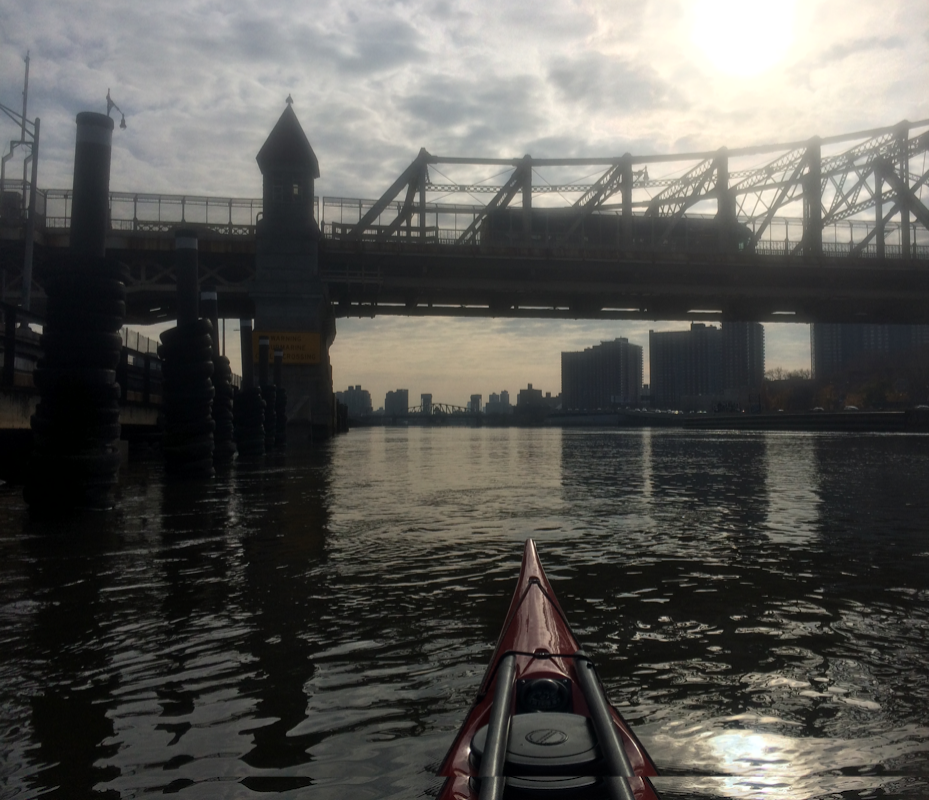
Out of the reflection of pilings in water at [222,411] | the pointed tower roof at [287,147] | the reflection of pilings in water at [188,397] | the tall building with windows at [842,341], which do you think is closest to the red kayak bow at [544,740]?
the reflection of pilings in water at [188,397]

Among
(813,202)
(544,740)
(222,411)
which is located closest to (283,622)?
(544,740)

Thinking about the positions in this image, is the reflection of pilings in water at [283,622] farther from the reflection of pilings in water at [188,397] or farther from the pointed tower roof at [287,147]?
the pointed tower roof at [287,147]

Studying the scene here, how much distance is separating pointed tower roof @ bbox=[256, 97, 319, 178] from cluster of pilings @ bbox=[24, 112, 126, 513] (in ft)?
141

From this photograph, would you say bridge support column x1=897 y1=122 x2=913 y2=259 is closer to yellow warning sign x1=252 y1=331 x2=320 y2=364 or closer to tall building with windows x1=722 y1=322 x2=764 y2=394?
yellow warning sign x1=252 y1=331 x2=320 y2=364

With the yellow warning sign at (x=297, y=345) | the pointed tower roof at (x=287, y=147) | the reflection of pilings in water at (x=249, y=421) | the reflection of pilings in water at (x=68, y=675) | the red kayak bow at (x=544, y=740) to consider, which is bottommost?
the reflection of pilings in water at (x=68, y=675)

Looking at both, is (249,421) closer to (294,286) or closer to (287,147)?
(294,286)

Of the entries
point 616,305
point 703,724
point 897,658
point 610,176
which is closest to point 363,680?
point 703,724

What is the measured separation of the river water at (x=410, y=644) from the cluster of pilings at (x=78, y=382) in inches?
20.7

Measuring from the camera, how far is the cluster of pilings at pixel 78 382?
9.89m

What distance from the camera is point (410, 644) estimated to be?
4.66 metres

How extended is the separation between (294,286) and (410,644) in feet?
148

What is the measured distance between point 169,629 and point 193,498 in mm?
7927

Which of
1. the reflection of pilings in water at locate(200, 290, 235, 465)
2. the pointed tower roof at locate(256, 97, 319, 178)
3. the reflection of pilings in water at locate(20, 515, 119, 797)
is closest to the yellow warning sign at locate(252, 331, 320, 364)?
the pointed tower roof at locate(256, 97, 319, 178)

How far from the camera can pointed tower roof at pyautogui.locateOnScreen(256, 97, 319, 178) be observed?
50938mm
